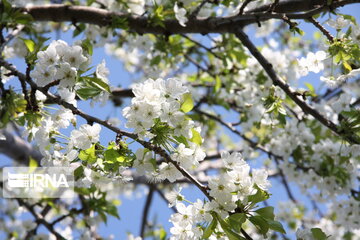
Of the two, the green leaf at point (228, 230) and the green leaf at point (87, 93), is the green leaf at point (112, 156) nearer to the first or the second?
the green leaf at point (87, 93)

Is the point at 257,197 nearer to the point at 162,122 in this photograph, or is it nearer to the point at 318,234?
the point at 318,234

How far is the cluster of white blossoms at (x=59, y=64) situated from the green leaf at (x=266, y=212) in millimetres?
975

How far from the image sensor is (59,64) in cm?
180

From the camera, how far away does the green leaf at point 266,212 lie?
1674 millimetres

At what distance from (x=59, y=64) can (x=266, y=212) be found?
3.56 feet

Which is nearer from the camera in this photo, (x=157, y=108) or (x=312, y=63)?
(x=157, y=108)

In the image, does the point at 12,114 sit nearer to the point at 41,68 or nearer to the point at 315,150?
the point at 41,68

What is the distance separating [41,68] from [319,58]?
1.42 meters

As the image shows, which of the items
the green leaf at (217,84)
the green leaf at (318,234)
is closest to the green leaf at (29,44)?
the green leaf at (318,234)

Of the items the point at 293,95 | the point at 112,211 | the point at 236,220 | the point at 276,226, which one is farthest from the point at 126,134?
the point at 112,211

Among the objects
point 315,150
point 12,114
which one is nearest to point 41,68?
point 12,114

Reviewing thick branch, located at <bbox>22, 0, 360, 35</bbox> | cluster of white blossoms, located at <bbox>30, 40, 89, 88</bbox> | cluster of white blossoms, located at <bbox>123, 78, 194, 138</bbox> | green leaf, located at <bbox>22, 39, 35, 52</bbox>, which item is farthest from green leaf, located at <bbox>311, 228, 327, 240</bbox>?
green leaf, located at <bbox>22, 39, 35, 52</bbox>

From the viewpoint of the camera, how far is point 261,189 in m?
1.72

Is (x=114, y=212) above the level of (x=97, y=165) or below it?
above
